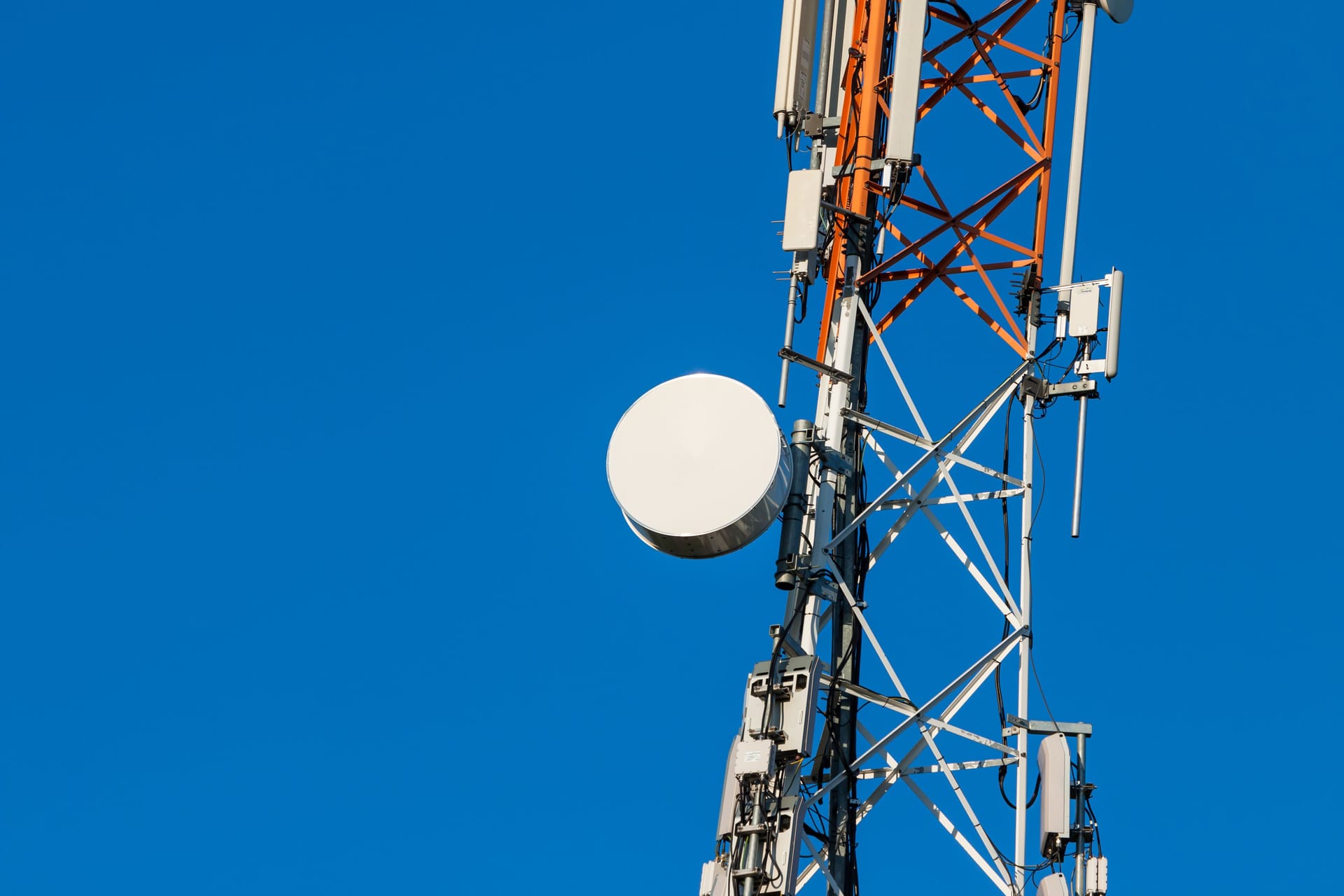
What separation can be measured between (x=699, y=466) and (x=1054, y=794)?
526 cm

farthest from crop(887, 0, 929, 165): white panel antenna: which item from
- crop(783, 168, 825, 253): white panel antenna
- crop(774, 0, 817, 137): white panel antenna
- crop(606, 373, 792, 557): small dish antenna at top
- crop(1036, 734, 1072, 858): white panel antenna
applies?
crop(1036, 734, 1072, 858): white panel antenna

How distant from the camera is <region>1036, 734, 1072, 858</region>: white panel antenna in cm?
2603

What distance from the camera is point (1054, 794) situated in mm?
26188

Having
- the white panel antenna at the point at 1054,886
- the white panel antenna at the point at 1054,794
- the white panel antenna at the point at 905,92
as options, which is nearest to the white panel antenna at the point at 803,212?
the white panel antenna at the point at 905,92

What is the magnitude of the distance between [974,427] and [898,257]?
2466mm

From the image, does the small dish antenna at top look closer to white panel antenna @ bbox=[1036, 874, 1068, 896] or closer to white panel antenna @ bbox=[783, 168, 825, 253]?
white panel antenna @ bbox=[783, 168, 825, 253]

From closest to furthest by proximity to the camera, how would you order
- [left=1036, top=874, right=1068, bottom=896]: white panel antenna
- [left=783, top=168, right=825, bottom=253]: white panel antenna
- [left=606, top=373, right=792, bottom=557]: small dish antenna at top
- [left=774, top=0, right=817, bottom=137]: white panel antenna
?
[left=1036, top=874, right=1068, bottom=896]: white panel antenna → [left=606, top=373, right=792, bottom=557]: small dish antenna at top → [left=783, top=168, right=825, bottom=253]: white panel antenna → [left=774, top=0, right=817, bottom=137]: white panel antenna

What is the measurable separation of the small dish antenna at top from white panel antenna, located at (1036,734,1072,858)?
4.01m

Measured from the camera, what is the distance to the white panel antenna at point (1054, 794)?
85.4 ft

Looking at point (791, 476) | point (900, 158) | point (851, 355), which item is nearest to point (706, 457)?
point (791, 476)

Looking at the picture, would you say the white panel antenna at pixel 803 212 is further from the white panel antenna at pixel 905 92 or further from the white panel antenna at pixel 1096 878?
the white panel antenna at pixel 1096 878

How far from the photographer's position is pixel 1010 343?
28.7 m

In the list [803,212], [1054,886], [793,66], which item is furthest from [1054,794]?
[793,66]

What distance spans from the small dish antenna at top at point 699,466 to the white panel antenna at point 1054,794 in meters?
4.01
